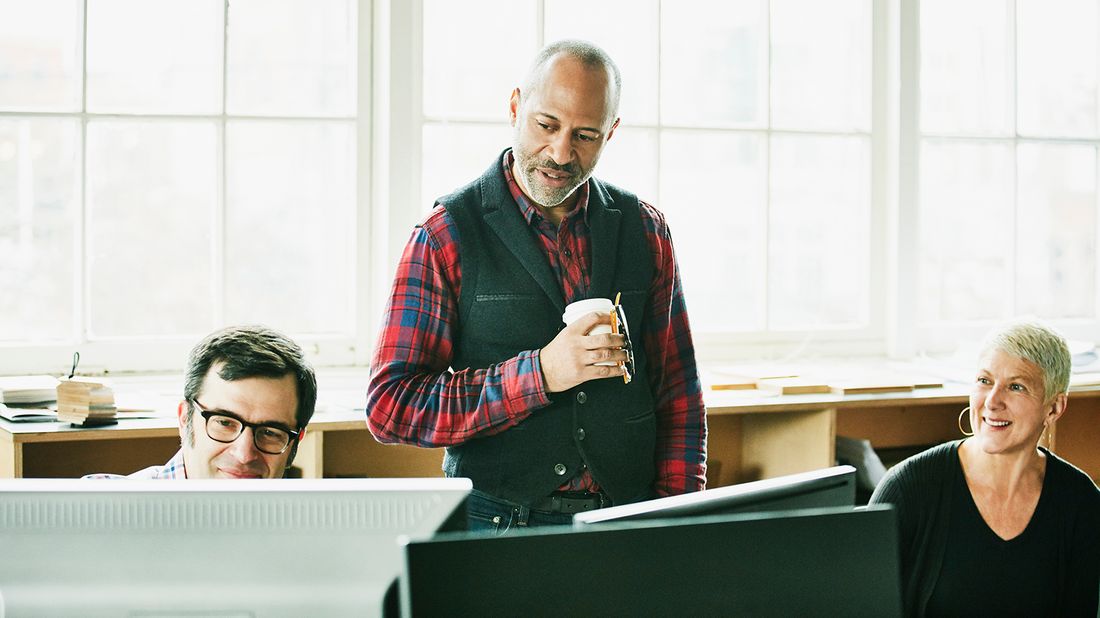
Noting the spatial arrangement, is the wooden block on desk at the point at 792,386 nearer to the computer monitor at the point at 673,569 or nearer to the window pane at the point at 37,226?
the window pane at the point at 37,226

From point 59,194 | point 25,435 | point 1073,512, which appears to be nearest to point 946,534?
point 1073,512

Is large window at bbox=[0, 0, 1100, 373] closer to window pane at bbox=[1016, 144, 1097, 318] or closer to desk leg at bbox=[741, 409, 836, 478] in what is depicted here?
window pane at bbox=[1016, 144, 1097, 318]

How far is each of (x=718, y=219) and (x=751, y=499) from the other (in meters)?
2.48

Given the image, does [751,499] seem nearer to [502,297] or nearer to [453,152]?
[502,297]

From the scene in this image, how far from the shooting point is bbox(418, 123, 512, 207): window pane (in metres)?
3.35

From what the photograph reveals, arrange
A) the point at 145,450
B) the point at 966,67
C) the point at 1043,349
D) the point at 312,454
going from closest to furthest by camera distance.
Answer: the point at 1043,349
the point at 312,454
the point at 145,450
the point at 966,67

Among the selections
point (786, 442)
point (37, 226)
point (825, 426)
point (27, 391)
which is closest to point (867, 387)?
point (825, 426)

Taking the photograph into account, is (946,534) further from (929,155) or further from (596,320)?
(929,155)

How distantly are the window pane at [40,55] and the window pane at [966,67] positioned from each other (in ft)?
8.56

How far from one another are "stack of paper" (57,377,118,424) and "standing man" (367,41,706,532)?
878mm

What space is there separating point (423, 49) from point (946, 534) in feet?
6.33

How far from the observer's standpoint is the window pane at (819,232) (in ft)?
12.2

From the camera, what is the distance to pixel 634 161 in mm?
3539

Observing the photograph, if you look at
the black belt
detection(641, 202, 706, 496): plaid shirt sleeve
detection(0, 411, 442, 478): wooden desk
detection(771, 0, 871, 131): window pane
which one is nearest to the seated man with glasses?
the black belt
